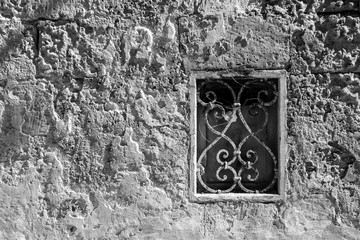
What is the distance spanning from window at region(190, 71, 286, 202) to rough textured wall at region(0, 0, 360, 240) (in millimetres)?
84

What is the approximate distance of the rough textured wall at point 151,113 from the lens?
10.5 feet

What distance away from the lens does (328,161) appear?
3.18m

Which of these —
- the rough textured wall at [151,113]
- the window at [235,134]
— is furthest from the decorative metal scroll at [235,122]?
the rough textured wall at [151,113]

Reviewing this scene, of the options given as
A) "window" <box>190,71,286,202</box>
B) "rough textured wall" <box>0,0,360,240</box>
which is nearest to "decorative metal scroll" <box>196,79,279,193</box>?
"window" <box>190,71,286,202</box>

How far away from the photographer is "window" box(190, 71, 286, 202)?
3.26m

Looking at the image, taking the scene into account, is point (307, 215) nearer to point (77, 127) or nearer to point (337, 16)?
point (337, 16)

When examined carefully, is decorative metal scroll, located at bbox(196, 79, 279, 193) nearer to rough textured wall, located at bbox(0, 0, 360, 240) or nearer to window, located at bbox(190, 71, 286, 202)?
window, located at bbox(190, 71, 286, 202)

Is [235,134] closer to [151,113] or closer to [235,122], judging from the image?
[235,122]

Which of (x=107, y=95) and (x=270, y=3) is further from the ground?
(x=270, y=3)

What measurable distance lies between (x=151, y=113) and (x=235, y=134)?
1.81 ft

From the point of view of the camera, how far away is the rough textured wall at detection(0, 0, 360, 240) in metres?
3.19

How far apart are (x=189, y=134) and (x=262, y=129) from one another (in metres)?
0.47

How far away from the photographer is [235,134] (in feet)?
10.9

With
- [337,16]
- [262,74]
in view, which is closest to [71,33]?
[262,74]
